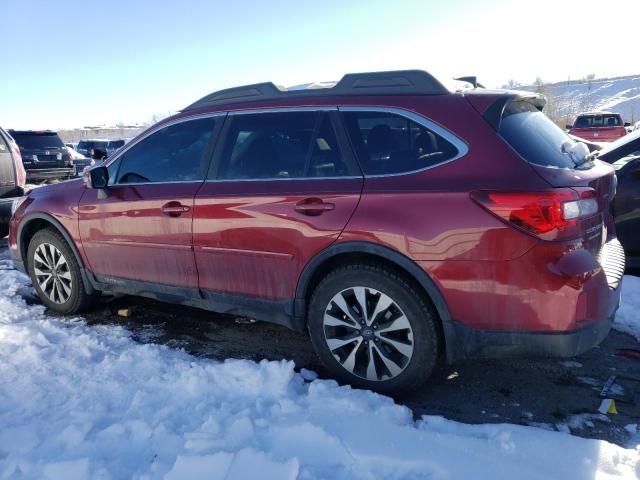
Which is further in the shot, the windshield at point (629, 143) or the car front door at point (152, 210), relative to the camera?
the windshield at point (629, 143)

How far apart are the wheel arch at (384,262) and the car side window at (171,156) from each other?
113 centimetres

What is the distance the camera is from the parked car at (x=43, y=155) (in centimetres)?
1352

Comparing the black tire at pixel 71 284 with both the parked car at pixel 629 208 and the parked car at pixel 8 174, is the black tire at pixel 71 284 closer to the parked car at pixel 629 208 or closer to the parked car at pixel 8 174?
the parked car at pixel 8 174

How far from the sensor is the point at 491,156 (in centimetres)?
278

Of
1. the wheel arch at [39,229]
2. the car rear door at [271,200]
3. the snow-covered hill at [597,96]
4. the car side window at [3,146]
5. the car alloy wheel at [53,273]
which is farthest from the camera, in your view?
the snow-covered hill at [597,96]

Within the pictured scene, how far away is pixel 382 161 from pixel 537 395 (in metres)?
1.70

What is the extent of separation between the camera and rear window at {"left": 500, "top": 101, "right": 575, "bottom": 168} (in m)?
2.82

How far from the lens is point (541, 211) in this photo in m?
2.62

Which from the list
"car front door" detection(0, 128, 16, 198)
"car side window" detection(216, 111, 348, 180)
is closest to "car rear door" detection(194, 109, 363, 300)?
"car side window" detection(216, 111, 348, 180)

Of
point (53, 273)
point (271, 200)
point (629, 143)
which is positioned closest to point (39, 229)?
point (53, 273)

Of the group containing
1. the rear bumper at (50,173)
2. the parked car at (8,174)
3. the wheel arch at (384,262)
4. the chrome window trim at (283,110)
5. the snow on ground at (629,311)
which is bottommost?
the snow on ground at (629,311)

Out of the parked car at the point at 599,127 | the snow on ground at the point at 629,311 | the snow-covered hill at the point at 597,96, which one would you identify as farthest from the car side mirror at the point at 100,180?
the snow-covered hill at the point at 597,96

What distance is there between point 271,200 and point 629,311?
306 cm

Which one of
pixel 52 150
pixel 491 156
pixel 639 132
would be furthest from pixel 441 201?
pixel 52 150
